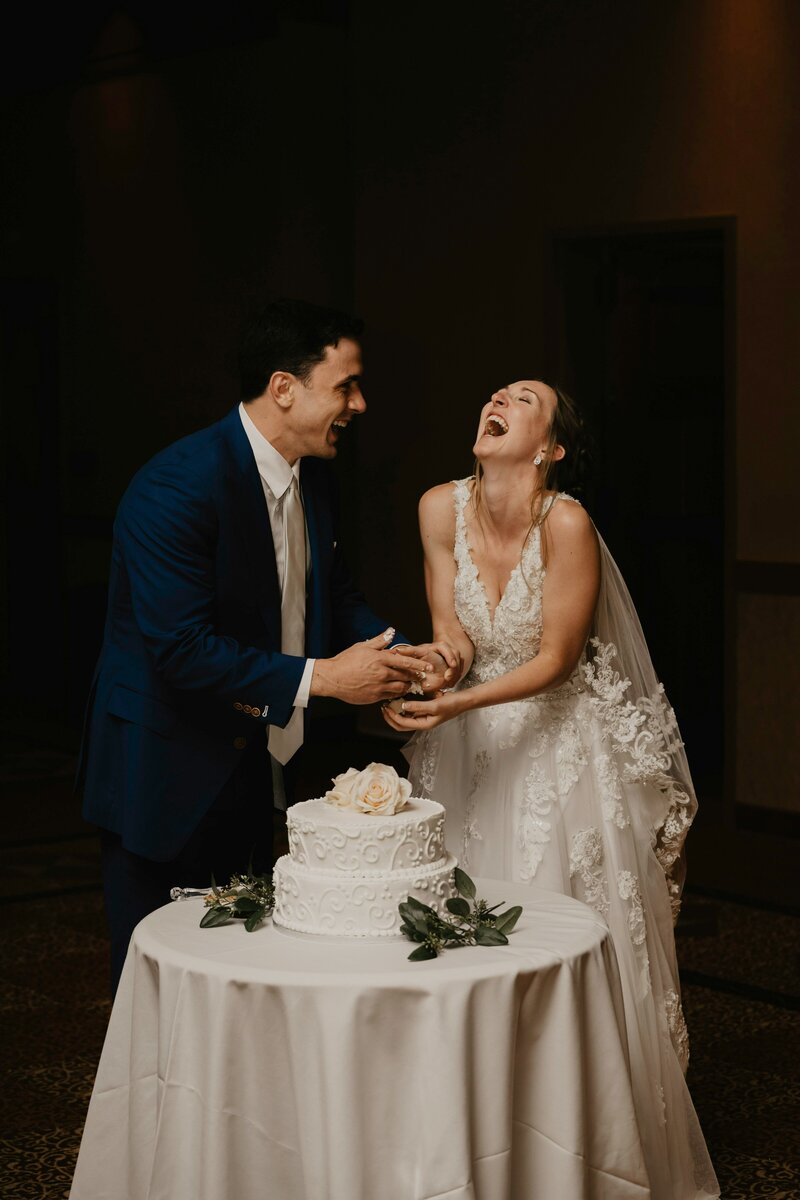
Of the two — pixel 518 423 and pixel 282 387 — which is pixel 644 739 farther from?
pixel 282 387

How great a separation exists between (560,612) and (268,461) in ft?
2.24

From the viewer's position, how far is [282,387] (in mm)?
3295

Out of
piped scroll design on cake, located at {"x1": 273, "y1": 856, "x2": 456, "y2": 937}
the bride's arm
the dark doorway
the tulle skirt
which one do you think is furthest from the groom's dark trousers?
the dark doorway

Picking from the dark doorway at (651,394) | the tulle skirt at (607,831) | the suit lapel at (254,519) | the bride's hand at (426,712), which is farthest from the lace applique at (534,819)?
the dark doorway at (651,394)

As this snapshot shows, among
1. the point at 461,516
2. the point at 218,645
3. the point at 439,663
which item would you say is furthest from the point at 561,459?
the point at 218,645

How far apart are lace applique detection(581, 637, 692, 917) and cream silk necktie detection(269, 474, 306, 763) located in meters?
0.62

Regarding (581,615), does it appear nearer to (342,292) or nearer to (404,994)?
(404,994)

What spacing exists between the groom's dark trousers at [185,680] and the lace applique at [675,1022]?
91 cm

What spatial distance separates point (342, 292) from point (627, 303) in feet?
6.37

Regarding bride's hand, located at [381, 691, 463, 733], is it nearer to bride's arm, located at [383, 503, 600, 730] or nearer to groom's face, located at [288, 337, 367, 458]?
bride's arm, located at [383, 503, 600, 730]

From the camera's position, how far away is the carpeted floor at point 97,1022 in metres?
3.58

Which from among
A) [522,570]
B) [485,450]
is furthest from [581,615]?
[485,450]

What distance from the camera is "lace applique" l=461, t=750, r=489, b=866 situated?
3436 mm

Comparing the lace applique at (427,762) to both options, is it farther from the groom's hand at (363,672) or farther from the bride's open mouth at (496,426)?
the bride's open mouth at (496,426)
